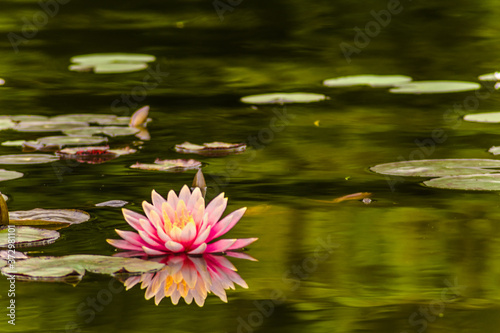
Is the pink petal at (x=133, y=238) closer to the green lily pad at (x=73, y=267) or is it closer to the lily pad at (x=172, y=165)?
the green lily pad at (x=73, y=267)

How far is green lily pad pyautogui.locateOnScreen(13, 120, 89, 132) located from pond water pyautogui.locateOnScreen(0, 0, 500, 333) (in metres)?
0.09

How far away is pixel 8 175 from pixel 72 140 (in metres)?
0.96

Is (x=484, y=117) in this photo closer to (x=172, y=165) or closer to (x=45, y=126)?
(x=172, y=165)

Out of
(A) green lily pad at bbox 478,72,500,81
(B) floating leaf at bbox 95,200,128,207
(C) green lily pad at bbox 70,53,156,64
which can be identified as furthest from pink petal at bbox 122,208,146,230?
(C) green lily pad at bbox 70,53,156,64

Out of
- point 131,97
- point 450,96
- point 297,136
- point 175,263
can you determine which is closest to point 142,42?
point 131,97

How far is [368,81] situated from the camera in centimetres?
648

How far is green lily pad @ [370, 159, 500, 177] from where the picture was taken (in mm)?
3816

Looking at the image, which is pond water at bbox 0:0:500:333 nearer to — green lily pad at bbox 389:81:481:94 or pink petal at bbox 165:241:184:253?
green lily pad at bbox 389:81:481:94

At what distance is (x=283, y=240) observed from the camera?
2945mm

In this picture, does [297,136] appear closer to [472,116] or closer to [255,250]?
[472,116]

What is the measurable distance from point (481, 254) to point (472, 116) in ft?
8.44

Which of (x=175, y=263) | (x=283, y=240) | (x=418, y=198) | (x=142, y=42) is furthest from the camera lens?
(x=142, y=42)

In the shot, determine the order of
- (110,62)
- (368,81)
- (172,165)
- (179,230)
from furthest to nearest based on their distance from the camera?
(110,62) → (368,81) → (172,165) → (179,230)

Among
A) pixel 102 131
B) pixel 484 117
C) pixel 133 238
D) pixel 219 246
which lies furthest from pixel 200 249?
pixel 484 117
